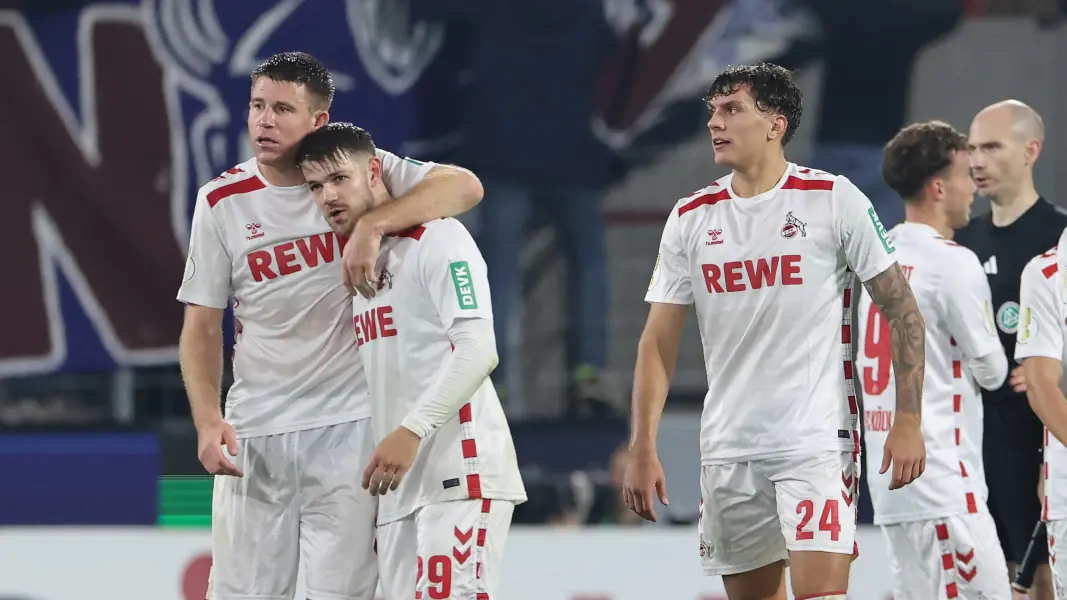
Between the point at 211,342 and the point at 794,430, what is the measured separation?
1.71 meters

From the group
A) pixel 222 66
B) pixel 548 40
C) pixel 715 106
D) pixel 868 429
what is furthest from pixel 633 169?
pixel 715 106

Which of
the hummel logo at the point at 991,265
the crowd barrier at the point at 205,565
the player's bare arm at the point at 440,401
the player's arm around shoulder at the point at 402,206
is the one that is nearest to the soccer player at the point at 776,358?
the player's bare arm at the point at 440,401

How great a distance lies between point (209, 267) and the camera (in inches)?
181

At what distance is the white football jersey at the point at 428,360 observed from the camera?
13.9 feet

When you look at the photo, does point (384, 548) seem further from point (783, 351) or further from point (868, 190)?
point (868, 190)

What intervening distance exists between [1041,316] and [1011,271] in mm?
1014

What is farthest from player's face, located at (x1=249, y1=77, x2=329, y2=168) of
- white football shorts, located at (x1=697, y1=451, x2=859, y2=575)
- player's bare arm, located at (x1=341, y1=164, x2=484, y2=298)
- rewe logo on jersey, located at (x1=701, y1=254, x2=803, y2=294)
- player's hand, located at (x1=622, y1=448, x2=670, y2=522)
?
white football shorts, located at (x1=697, y1=451, x2=859, y2=575)

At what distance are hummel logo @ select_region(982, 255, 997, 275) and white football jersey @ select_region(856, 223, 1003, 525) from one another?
65 centimetres

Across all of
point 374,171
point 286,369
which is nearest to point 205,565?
point 286,369

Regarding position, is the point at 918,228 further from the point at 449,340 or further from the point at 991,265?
the point at 449,340

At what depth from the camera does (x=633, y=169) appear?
407 inches

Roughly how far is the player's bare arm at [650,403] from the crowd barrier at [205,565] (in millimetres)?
2053

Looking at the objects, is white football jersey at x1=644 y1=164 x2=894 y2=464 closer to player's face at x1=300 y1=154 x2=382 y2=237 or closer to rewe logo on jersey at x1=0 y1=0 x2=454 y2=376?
player's face at x1=300 y1=154 x2=382 y2=237

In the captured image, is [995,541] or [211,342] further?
[995,541]
